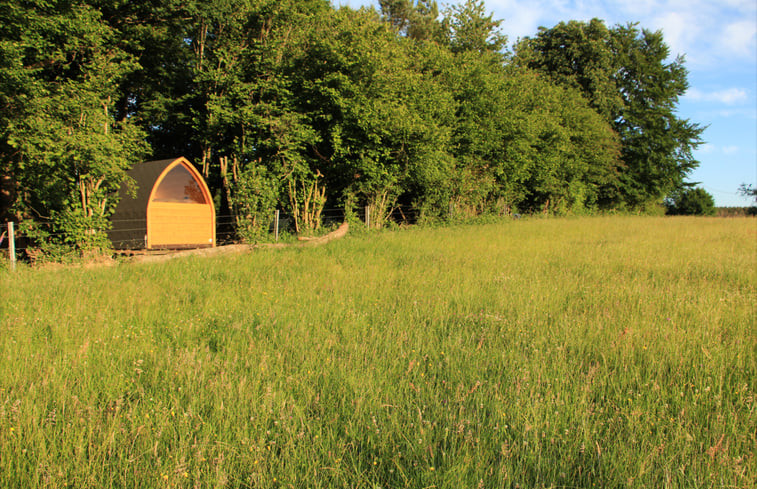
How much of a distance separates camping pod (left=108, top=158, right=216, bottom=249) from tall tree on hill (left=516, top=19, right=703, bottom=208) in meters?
38.5

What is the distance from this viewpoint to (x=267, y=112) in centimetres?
1645

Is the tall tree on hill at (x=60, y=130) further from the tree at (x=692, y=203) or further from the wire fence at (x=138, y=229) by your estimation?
the tree at (x=692, y=203)

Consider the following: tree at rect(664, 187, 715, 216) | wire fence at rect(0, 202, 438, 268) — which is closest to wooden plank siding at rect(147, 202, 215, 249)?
wire fence at rect(0, 202, 438, 268)

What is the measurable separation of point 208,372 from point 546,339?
129 inches

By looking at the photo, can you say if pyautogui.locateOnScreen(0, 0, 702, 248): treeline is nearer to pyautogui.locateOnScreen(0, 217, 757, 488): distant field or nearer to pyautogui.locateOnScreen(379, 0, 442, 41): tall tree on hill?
pyautogui.locateOnScreen(0, 217, 757, 488): distant field

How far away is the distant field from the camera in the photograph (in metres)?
2.42

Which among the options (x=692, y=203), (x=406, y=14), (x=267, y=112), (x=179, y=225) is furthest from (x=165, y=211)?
(x=692, y=203)

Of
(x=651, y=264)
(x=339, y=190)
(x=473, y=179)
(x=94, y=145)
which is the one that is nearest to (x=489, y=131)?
(x=473, y=179)

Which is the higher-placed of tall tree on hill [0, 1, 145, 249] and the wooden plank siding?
tall tree on hill [0, 1, 145, 249]

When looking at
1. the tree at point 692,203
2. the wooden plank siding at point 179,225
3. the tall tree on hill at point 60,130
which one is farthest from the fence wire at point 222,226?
the tree at point 692,203

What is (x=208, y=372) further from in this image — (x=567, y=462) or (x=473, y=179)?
(x=473, y=179)

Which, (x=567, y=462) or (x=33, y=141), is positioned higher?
(x=33, y=141)

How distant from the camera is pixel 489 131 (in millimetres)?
24922

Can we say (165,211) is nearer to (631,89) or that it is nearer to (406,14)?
(406,14)
